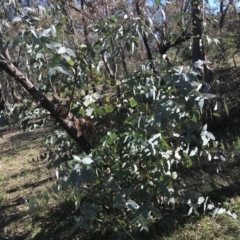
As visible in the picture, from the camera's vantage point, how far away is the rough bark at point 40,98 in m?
2.20

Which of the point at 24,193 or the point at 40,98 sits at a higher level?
the point at 40,98

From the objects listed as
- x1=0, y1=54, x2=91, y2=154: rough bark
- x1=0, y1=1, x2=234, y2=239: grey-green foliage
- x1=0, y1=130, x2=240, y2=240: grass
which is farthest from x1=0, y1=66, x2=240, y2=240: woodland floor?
x1=0, y1=54, x2=91, y2=154: rough bark

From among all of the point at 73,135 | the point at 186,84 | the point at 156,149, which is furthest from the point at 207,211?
the point at 186,84

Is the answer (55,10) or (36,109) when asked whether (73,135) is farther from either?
(55,10)

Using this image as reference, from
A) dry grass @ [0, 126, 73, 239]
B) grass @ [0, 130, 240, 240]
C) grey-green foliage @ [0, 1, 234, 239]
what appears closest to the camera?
grey-green foliage @ [0, 1, 234, 239]

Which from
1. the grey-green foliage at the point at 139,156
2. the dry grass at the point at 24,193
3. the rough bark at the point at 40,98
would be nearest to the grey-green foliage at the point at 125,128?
the grey-green foliage at the point at 139,156

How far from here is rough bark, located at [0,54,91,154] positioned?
2.20m

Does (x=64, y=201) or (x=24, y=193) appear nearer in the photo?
(x=64, y=201)

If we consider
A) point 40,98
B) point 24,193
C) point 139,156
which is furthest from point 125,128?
point 24,193

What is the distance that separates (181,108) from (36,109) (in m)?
1.28

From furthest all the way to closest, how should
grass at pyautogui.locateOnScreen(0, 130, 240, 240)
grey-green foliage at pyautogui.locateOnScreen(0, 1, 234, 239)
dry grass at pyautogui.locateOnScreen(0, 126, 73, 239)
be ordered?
dry grass at pyautogui.locateOnScreen(0, 126, 73, 239) < grass at pyautogui.locateOnScreen(0, 130, 240, 240) < grey-green foliage at pyautogui.locateOnScreen(0, 1, 234, 239)

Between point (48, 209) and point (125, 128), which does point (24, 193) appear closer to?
point (48, 209)

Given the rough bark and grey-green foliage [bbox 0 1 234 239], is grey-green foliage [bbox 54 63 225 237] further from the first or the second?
the rough bark

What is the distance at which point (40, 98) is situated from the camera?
227 centimetres
